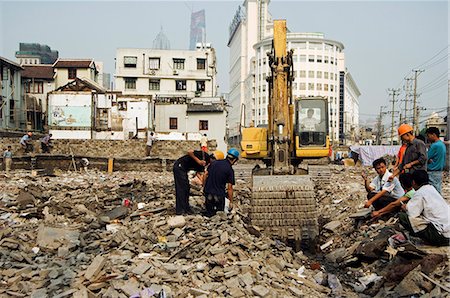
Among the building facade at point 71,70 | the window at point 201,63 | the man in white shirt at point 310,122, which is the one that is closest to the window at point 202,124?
the window at point 201,63

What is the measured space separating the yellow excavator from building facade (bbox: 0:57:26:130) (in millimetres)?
27096

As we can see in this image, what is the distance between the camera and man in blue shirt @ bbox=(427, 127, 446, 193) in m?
7.78

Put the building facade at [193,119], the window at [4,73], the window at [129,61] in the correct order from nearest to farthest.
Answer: the window at [4,73]
the building facade at [193,119]
the window at [129,61]

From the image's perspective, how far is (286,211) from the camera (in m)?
8.73

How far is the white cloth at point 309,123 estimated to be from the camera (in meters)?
12.5

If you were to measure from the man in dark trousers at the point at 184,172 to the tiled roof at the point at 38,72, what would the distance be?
123 feet

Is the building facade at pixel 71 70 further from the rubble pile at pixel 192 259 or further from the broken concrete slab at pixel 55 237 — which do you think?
the broken concrete slab at pixel 55 237

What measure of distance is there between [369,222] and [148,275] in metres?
4.64

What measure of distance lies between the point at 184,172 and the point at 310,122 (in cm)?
495

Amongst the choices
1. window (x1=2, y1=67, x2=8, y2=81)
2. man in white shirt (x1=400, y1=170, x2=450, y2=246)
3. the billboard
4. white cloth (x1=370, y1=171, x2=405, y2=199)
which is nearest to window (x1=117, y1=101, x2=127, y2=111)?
the billboard

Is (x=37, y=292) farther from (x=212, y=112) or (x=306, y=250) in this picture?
(x=212, y=112)

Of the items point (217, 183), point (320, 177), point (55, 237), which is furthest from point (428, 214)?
point (320, 177)

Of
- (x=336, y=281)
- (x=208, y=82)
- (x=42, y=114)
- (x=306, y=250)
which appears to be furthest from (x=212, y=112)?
(x=336, y=281)

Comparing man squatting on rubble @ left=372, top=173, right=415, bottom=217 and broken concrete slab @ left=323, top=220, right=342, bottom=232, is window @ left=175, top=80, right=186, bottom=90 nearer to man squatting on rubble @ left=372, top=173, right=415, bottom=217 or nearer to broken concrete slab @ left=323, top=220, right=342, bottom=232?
broken concrete slab @ left=323, top=220, right=342, bottom=232
